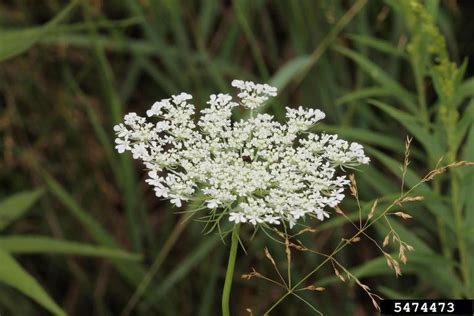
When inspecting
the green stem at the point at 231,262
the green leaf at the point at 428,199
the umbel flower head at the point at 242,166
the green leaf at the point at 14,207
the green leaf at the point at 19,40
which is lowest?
the green leaf at the point at 428,199

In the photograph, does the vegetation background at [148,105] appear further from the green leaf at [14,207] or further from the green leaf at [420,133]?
the green leaf at [420,133]

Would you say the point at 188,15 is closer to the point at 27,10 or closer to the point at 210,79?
the point at 210,79

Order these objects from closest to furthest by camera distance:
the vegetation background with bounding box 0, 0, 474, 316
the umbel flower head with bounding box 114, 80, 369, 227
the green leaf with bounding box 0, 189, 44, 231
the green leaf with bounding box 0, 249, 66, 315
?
the umbel flower head with bounding box 114, 80, 369, 227, the green leaf with bounding box 0, 249, 66, 315, the green leaf with bounding box 0, 189, 44, 231, the vegetation background with bounding box 0, 0, 474, 316

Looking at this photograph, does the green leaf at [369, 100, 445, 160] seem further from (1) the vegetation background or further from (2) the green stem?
(2) the green stem

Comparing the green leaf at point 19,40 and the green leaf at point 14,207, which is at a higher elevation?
the green leaf at point 19,40

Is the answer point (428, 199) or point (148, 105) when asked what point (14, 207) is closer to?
point (148, 105)

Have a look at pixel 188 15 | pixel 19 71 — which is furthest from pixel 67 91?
pixel 188 15

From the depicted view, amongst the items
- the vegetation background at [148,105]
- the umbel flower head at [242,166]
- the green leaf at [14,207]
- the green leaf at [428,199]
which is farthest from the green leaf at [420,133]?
the green leaf at [14,207]

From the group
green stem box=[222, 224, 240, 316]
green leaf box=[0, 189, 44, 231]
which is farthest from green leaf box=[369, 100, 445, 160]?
green leaf box=[0, 189, 44, 231]

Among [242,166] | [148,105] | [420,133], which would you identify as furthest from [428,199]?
[148,105]
